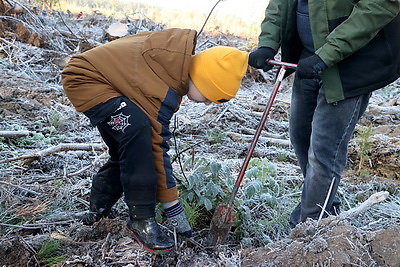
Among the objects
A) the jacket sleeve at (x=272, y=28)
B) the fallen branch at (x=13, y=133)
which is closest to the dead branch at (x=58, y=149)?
the fallen branch at (x=13, y=133)

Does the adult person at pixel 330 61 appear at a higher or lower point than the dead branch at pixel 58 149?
higher

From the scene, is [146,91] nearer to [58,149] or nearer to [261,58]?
[261,58]

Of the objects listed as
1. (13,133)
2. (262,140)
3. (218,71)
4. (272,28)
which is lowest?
(262,140)

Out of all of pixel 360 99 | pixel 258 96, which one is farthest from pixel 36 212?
pixel 258 96

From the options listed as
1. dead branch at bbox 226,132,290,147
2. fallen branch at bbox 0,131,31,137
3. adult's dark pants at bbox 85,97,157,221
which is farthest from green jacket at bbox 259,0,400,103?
fallen branch at bbox 0,131,31,137

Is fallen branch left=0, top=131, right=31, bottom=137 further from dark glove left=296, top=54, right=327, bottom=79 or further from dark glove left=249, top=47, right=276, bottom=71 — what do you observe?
dark glove left=296, top=54, right=327, bottom=79

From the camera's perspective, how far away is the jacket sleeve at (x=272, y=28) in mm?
2787

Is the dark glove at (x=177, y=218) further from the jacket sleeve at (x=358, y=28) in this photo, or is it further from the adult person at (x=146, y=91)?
the jacket sleeve at (x=358, y=28)

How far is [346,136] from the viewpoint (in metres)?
2.53

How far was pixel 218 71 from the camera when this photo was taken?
228cm

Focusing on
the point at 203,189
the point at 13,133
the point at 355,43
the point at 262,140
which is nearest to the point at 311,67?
the point at 355,43

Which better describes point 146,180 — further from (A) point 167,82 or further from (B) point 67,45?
(B) point 67,45

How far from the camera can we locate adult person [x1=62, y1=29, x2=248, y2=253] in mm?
2260

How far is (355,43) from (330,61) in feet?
0.52
